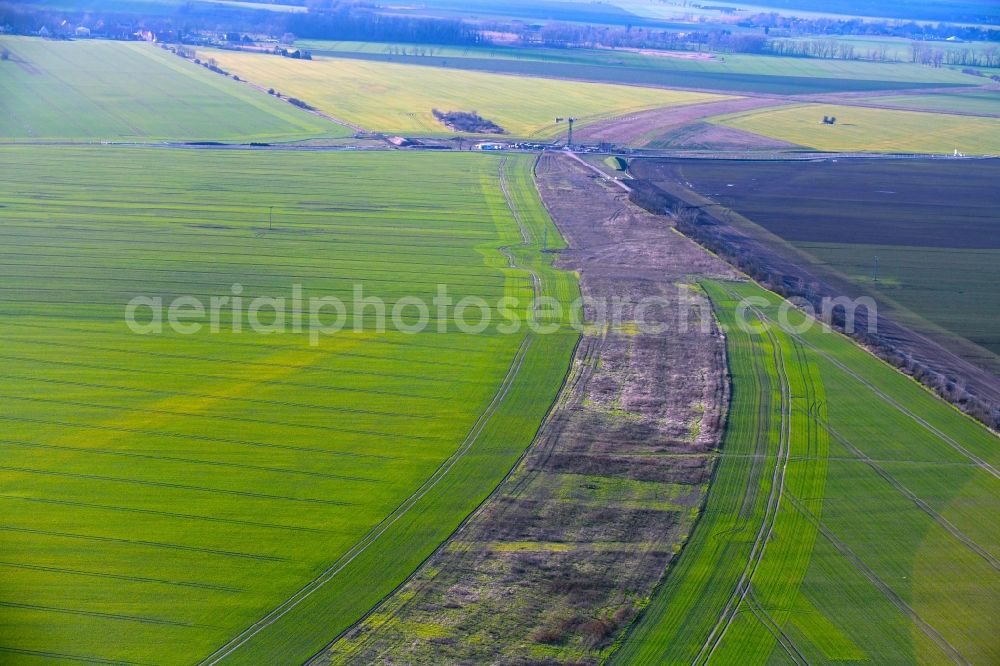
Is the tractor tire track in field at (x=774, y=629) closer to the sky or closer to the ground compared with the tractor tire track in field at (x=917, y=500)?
closer to the ground

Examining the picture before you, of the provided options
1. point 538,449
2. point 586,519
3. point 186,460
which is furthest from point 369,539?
point 538,449

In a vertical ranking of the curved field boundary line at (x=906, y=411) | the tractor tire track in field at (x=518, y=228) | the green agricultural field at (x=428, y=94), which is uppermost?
the green agricultural field at (x=428, y=94)

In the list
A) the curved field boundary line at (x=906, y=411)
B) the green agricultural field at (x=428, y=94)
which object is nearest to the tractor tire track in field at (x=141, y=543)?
the curved field boundary line at (x=906, y=411)

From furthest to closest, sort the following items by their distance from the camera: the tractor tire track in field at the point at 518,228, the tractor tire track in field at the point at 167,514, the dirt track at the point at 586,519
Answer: the tractor tire track in field at the point at 518,228 → the tractor tire track in field at the point at 167,514 → the dirt track at the point at 586,519

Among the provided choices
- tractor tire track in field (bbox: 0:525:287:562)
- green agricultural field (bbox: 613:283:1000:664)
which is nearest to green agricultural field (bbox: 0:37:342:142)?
green agricultural field (bbox: 613:283:1000:664)

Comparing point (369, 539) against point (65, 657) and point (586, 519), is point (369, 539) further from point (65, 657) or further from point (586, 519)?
point (65, 657)

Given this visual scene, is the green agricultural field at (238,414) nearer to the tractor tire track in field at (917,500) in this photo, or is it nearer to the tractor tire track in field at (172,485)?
the tractor tire track in field at (172,485)

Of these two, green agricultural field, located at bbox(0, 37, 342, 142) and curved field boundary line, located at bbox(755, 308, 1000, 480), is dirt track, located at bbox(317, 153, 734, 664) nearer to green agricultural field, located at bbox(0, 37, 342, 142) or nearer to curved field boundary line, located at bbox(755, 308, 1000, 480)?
curved field boundary line, located at bbox(755, 308, 1000, 480)
